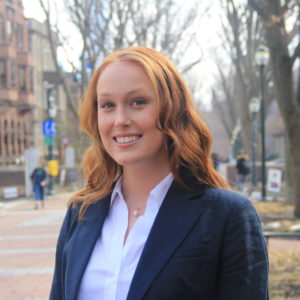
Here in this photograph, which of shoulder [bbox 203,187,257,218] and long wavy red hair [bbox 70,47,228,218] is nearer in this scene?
shoulder [bbox 203,187,257,218]

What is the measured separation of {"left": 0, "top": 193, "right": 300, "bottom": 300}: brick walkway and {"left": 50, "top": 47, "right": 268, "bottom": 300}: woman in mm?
A: 3817

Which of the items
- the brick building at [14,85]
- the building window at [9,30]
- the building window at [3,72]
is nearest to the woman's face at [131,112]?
the brick building at [14,85]

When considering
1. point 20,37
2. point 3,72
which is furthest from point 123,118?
point 20,37

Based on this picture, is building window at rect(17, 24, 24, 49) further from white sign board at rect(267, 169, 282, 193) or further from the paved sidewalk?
white sign board at rect(267, 169, 282, 193)

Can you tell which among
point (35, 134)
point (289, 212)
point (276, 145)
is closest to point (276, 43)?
point (289, 212)

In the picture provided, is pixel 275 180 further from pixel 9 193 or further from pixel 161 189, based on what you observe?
pixel 161 189

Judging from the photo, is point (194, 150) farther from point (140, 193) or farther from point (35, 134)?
point (35, 134)

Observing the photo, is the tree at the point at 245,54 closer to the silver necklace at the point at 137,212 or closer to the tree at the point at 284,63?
the tree at the point at 284,63

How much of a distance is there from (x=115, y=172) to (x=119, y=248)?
497 millimetres

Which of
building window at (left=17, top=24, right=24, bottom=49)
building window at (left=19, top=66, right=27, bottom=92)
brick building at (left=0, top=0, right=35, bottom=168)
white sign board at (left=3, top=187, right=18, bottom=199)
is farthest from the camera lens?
→ building window at (left=19, top=66, right=27, bottom=92)

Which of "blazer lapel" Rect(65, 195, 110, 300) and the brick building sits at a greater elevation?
the brick building

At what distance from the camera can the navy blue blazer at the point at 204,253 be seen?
1.52 meters

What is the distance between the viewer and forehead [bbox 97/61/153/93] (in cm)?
174

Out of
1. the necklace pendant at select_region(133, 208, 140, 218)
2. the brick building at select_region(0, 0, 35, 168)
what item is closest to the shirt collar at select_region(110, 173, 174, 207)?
the necklace pendant at select_region(133, 208, 140, 218)
